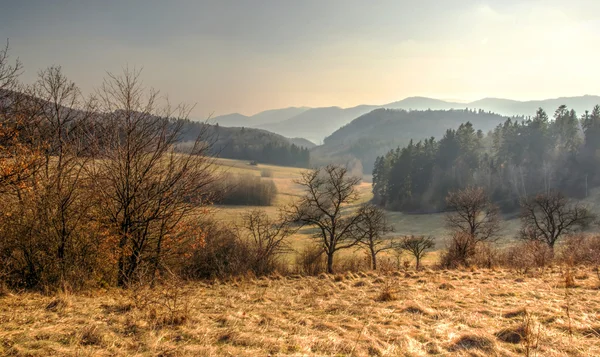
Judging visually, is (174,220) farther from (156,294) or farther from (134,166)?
(156,294)

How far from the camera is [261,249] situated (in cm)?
2408

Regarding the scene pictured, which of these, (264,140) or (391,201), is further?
(264,140)

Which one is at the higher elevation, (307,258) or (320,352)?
(320,352)

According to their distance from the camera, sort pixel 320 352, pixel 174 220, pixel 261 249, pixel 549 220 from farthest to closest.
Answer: pixel 549 220
pixel 261 249
pixel 174 220
pixel 320 352

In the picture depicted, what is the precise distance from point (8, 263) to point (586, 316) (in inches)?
519

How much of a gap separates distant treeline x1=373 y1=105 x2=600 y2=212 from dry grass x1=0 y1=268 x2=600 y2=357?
6618 centimetres

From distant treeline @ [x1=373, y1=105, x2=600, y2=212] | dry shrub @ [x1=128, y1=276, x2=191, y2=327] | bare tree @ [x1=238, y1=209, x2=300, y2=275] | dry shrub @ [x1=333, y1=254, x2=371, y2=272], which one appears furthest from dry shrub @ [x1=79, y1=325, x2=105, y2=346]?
distant treeline @ [x1=373, y1=105, x2=600, y2=212]

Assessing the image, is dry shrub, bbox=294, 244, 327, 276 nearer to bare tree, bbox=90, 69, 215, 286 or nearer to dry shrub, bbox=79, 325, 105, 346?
bare tree, bbox=90, 69, 215, 286

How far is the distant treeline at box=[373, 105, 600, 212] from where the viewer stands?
2466 inches

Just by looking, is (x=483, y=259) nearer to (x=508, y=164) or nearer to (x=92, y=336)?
(x=92, y=336)

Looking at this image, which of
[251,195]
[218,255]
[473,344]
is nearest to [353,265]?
[218,255]

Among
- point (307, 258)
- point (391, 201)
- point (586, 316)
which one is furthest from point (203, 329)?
point (391, 201)

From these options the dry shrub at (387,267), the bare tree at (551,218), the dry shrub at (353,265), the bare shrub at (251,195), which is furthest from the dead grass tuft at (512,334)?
the bare shrub at (251,195)

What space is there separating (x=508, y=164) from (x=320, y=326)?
252 ft
